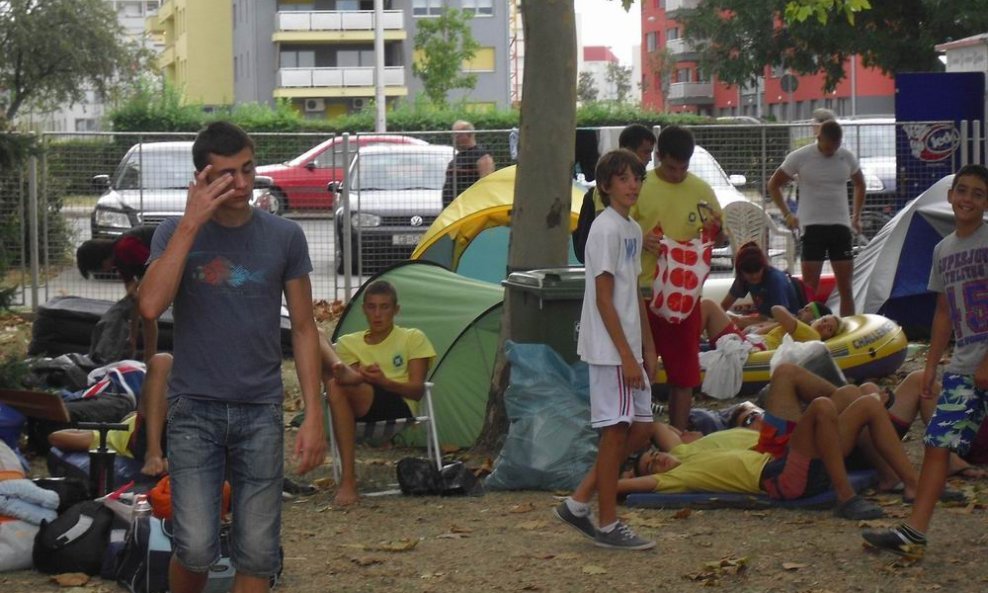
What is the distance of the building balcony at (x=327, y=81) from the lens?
7031 centimetres

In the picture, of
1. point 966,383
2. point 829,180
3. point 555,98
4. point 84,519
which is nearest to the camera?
point 966,383

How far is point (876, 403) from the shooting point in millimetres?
7293

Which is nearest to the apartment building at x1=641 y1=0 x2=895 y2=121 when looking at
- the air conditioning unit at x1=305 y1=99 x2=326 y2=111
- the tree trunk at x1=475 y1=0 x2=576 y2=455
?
the air conditioning unit at x1=305 y1=99 x2=326 y2=111

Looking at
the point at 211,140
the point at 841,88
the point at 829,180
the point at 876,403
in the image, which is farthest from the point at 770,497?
the point at 841,88

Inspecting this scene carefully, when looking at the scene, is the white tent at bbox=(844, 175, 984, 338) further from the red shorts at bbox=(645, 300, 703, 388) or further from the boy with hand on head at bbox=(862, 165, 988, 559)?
the boy with hand on head at bbox=(862, 165, 988, 559)

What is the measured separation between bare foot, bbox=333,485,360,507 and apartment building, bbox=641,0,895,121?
171 ft

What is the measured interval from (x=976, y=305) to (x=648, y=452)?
Answer: 2167 millimetres

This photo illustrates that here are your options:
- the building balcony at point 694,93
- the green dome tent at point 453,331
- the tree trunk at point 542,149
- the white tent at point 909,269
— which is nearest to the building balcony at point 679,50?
the building balcony at point 694,93

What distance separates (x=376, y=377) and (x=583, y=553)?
6.41 ft

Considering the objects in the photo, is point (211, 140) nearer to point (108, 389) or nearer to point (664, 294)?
point (664, 294)

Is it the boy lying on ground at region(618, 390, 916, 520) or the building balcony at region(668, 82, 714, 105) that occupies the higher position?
the building balcony at region(668, 82, 714, 105)

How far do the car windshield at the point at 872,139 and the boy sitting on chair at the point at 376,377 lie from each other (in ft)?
28.8

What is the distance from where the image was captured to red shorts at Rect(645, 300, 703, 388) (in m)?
8.41

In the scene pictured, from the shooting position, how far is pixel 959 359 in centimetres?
618
